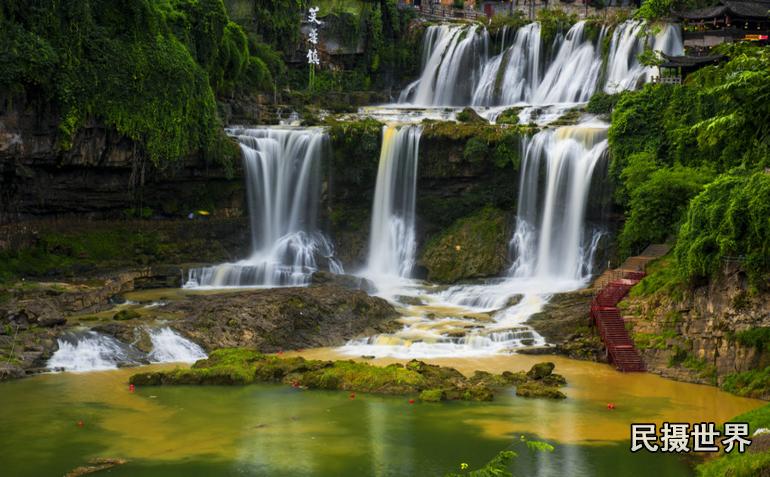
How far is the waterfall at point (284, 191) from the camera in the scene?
3956 cm

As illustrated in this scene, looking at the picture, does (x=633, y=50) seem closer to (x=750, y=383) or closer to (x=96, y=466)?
(x=750, y=383)

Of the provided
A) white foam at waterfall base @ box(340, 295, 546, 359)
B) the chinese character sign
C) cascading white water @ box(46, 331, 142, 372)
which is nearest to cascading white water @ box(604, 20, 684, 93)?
white foam at waterfall base @ box(340, 295, 546, 359)

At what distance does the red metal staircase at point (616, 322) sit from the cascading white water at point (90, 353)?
40.6 ft

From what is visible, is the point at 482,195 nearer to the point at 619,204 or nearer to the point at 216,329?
the point at 619,204

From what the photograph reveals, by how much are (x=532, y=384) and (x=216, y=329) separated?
30.2ft

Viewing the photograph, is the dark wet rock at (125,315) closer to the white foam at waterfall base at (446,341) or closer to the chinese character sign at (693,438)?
the white foam at waterfall base at (446,341)

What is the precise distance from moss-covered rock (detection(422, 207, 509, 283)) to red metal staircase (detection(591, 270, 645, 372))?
7908 mm

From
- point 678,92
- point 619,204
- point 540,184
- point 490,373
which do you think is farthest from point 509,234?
point 490,373

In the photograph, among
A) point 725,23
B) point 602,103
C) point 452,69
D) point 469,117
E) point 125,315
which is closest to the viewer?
point 125,315

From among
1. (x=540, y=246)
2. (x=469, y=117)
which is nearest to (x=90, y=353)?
(x=540, y=246)

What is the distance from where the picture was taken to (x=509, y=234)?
37.9m

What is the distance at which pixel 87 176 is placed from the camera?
3650 cm

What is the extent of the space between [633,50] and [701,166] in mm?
13711

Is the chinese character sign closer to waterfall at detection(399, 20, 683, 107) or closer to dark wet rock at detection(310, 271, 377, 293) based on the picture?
dark wet rock at detection(310, 271, 377, 293)
